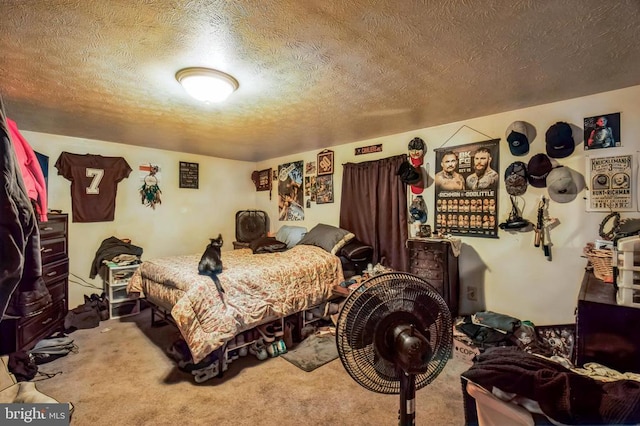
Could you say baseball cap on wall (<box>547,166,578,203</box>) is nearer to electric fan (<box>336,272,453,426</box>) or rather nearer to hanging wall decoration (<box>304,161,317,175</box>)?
electric fan (<box>336,272,453,426</box>)

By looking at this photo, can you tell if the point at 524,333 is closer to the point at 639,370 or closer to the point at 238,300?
the point at 639,370

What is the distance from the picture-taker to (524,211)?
2566 mm

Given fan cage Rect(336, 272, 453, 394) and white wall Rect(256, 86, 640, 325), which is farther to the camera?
white wall Rect(256, 86, 640, 325)

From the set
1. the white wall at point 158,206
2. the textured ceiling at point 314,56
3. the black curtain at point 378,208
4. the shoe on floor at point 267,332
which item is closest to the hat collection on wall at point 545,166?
the textured ceiling at point 314,56

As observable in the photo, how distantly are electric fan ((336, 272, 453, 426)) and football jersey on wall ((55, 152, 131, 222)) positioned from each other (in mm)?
4150

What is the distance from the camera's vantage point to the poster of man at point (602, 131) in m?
2.15

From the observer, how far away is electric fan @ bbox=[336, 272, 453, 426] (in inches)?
36.4

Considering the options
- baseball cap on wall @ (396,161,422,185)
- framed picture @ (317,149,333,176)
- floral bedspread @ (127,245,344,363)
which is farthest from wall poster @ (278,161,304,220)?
baseball cap on wall @ (396,161,422,185)

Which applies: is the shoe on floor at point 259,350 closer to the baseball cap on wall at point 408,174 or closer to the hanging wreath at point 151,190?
the baseball cap on wall at point 408,174

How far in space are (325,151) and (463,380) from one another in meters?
3.53

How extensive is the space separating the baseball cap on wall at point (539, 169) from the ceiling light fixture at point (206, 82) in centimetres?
259

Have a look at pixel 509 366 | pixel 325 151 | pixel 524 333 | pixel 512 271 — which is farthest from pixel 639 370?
pixel 325 151

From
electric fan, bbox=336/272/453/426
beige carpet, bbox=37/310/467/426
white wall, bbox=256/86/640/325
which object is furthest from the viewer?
white wall, bbox=256/86/640/325

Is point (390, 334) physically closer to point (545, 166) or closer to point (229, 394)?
point (229, 394)
